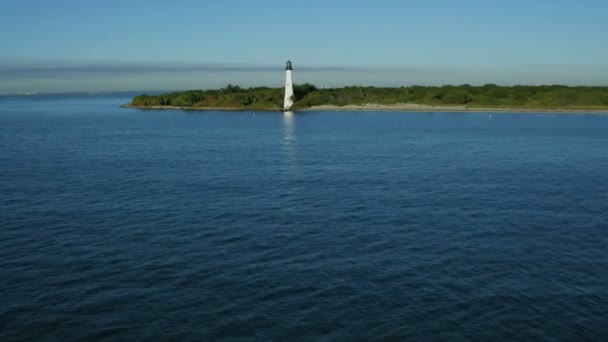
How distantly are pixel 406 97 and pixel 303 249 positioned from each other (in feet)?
471

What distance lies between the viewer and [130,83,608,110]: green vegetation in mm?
142625

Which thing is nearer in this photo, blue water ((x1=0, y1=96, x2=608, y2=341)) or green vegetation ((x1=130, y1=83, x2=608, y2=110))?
blue water ((x1=0, y1=96, x2=608, y2=341))

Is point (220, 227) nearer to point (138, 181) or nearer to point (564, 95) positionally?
point (138, 181)

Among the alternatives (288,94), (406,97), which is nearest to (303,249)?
(288,94)

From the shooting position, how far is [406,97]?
16400 cm

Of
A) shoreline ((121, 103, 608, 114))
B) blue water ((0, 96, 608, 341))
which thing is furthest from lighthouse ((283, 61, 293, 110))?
blue water ((0, 96, 608, 341))

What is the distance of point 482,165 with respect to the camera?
5328 centimetres

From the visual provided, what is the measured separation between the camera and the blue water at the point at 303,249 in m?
18.3

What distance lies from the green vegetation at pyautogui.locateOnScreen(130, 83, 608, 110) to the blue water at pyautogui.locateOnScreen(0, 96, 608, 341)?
3736 inches

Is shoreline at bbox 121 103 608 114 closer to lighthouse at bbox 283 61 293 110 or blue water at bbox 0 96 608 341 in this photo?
lighthouse at bbox 283 61 293 110

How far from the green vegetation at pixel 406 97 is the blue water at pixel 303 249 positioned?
311 feet

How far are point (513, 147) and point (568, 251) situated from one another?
44.9 m

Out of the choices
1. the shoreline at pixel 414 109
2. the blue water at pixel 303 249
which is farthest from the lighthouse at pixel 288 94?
the blue water at pixel 303 249

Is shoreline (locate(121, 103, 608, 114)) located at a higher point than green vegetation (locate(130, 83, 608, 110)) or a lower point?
lower
